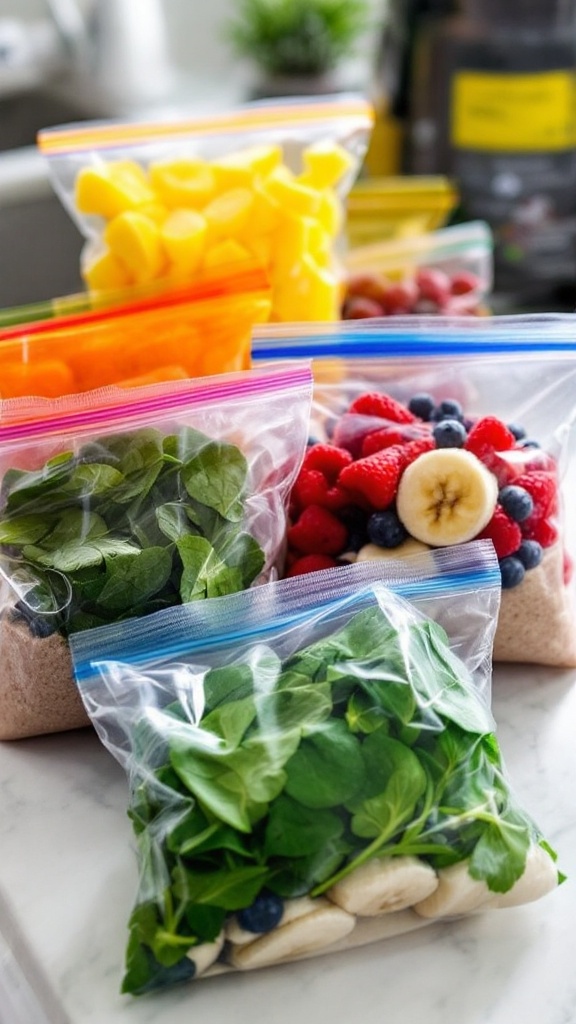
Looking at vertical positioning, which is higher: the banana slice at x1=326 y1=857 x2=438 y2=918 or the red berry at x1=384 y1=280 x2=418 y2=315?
the red berry at x1=384 y1=280 x2=418 y2=315

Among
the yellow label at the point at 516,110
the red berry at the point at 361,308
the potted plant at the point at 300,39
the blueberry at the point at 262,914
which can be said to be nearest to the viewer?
the blueberry at the point at 262,914

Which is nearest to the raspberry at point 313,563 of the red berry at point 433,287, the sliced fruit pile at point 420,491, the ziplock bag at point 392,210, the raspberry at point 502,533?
the sliced fruit pile at point 420,491

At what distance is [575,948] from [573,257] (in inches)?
41.4

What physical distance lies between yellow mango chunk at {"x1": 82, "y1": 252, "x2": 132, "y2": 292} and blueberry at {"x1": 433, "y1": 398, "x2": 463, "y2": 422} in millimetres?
319

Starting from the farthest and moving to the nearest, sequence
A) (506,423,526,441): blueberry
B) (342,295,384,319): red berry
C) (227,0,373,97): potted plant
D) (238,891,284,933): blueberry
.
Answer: (227,0,373,97): potted plant, (342,295,384,319): red berry, (506,423,526,441): blueberry, (238,891,284,933): blueberry

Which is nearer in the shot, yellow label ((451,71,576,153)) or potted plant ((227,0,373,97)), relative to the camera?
yellow label ((451,71,576,153))

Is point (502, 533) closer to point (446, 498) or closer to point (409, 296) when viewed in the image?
point (446, 498)

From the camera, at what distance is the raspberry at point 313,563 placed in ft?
2.51

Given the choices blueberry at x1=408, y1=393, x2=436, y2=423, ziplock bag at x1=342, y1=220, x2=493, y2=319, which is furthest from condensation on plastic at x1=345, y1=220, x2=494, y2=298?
blueberry at x1=408, y1=393, x2=436, y2=423

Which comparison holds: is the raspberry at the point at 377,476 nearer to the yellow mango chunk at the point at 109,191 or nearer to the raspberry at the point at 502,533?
the raspberry at the point at 502,533

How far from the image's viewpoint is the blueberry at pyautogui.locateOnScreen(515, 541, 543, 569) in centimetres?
75

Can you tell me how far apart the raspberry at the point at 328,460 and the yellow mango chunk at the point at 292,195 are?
0.26 m

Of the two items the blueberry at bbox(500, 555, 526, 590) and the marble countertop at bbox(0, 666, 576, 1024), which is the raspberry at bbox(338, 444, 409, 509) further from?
the marble countertop at bbox(0, 666, 576, 1024)

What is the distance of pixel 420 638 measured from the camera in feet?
2.15
